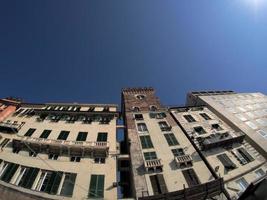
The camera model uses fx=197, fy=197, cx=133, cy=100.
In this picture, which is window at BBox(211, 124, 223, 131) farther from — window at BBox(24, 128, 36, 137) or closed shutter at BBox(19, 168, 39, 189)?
window at BBox(24, 128, 36, 137)

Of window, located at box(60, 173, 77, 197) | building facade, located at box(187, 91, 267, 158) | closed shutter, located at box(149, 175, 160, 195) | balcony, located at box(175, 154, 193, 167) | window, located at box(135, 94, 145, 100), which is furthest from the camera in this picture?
window, located at box(135, 94, 145, 100)

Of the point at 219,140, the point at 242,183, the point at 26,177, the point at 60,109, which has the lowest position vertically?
the point at 242,183

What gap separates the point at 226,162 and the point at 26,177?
1070 inches

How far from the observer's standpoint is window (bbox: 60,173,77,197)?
22.7 meters

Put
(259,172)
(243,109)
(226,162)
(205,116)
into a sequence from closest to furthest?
(259,172) < (226,162) < (205,116) < (243,109)

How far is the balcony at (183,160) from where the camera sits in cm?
2697

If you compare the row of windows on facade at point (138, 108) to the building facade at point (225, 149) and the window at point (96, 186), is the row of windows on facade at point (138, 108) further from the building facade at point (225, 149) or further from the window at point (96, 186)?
the window at point (96, 186)

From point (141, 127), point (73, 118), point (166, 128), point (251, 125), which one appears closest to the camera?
point (166, 128)

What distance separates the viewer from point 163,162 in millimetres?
27484

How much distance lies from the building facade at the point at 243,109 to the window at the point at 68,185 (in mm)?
29063

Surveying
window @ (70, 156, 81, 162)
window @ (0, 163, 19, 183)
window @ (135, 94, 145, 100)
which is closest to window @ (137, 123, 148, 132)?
window @ (135, 94, 145, 100)

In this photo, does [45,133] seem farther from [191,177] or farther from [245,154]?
[245,154]

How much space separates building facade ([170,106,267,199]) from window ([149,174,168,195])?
774 cm

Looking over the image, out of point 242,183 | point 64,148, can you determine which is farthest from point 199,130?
point 64,148
